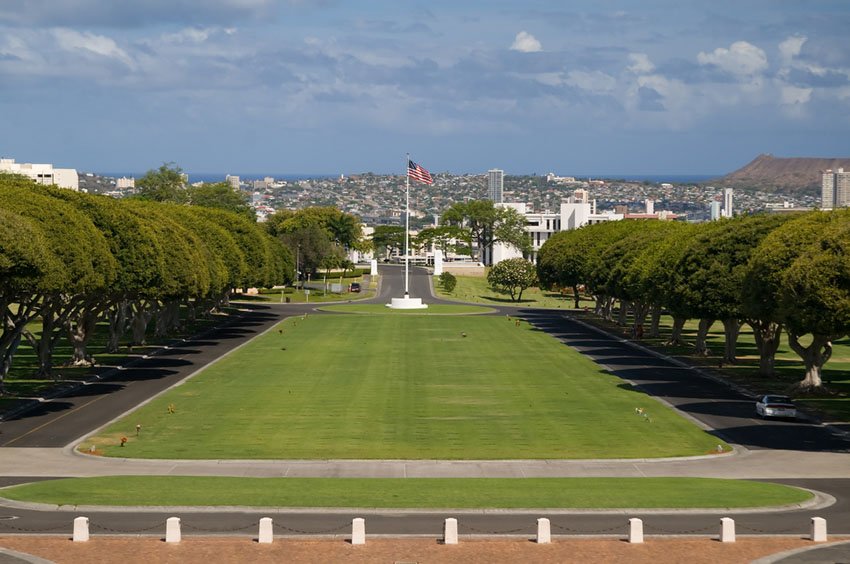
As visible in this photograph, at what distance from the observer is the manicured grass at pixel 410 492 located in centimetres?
4294

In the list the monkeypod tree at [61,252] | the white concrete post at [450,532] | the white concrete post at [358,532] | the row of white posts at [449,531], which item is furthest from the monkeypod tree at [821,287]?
the monkeypod tree at [61,252]

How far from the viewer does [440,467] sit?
53656mm

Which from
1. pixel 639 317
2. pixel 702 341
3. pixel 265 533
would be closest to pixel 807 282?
pixel 702 341

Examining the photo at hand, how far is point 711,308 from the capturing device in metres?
89.7

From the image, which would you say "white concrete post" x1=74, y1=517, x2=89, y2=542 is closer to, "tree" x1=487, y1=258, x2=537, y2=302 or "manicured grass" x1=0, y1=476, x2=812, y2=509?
"manicured grass" x1=0, y1=476, x2=812, y2=509

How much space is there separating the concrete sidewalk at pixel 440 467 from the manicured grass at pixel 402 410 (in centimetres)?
147

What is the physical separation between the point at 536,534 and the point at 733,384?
46545 mm

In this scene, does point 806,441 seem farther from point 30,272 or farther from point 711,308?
point 30,272

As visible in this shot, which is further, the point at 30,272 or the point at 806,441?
the point at 30,272

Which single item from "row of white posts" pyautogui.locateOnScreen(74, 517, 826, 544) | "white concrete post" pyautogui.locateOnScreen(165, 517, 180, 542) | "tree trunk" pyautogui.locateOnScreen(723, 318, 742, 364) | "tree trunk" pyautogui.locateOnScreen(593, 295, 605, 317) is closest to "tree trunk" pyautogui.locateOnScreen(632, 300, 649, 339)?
"tree trunk" pyautogui.locateOnScreen(593, 295, 605, 317)

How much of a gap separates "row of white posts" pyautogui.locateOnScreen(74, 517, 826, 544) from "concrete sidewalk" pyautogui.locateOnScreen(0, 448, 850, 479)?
13.3 metres

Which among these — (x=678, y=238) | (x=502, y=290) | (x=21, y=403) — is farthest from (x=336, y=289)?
(x=21, y=403)

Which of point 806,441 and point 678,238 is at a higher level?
point 678,238

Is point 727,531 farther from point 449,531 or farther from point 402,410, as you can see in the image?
point 402,410
